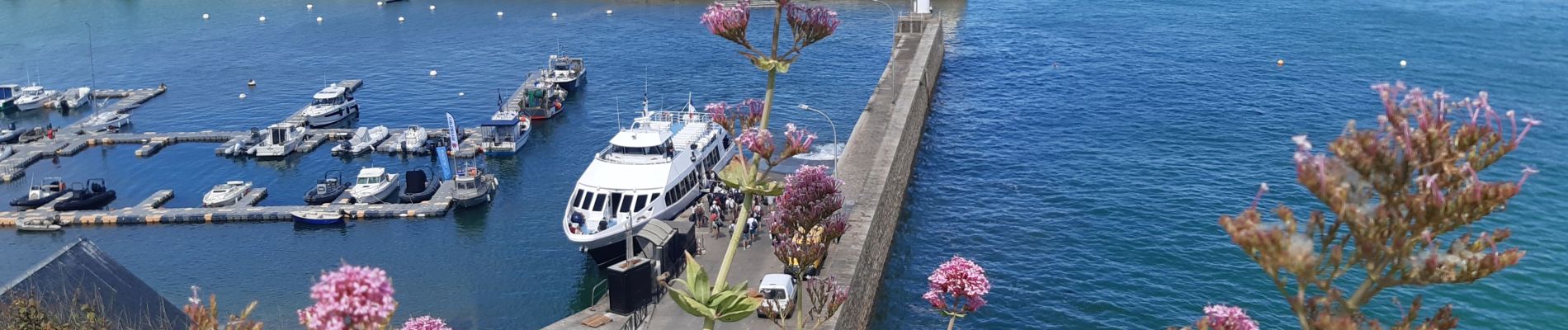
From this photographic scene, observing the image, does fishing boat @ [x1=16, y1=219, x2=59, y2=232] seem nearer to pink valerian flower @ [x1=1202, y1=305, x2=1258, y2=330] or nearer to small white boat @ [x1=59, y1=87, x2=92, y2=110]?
small white boat @ [x1=59, y1=87, x2=92, y2=110]

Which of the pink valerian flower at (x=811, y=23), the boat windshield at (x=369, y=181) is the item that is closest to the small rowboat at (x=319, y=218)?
the boat windshield at (x=369, y=181)

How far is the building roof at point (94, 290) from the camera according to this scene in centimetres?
3189

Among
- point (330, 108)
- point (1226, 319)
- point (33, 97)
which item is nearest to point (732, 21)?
point (1226, 319)

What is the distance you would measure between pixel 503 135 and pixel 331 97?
17.5 m

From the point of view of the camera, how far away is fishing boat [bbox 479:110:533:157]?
76.4 meters

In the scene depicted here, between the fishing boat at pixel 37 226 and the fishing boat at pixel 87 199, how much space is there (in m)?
2.19

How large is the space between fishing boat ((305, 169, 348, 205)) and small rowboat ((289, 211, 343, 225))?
287 cm

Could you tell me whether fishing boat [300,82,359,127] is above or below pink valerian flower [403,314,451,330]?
below

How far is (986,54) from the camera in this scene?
110 meters

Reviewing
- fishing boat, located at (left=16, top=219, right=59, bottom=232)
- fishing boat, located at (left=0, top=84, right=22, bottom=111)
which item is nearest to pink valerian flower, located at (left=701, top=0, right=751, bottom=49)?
fishing boat, located at (left=16, top=219, right=59, bottom=232)

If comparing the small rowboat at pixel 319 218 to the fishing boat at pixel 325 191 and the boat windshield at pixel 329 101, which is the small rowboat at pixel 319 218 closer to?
the fishing boat at pixel 325 191

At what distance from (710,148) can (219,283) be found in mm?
21746

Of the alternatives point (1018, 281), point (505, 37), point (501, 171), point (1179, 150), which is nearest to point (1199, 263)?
point (1018, 281)

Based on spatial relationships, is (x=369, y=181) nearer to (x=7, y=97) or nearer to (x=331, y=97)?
(x=331, y=97)
